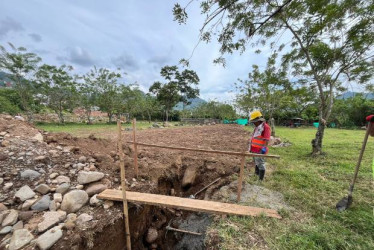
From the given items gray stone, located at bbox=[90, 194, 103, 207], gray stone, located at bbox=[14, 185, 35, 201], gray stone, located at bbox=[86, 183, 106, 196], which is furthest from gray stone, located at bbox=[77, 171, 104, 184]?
gray stone, located at bbox=[14, 185, 35, 201]

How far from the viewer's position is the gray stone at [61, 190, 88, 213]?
2.71 meters

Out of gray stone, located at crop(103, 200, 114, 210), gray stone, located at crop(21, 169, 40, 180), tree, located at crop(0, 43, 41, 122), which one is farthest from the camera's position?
tree, located at crop(0, 43, 41, 122)

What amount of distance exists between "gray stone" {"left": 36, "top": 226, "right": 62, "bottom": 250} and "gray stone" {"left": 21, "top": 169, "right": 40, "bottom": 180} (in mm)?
1402

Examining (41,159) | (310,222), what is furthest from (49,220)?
(310,222)

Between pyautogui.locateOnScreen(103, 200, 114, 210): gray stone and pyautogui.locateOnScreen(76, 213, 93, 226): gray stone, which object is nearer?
pyautogui.locateOnScreen(76, 213, 93, 226): gray stone

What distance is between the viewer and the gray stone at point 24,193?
105 inches

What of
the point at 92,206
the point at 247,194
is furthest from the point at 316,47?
the point at 92,206

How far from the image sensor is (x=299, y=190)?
3598 millimetres

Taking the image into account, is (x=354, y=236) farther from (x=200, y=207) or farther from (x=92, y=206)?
(x=92, y=206)

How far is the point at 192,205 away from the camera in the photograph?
282 centimetres

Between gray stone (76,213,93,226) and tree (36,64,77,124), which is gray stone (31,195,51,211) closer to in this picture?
gray stone (76,213,93,226)

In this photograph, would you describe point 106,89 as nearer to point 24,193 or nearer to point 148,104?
point 148,104

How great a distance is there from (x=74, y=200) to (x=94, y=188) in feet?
1.33

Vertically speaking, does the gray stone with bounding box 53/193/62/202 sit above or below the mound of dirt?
above
